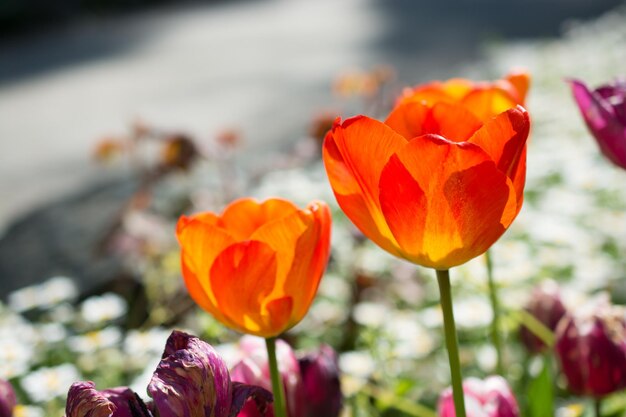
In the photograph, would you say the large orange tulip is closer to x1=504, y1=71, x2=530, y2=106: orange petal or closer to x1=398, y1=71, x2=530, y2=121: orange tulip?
x1=398, y1=71, x2=530, y2=121: orange tulip

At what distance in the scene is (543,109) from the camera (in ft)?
11.7

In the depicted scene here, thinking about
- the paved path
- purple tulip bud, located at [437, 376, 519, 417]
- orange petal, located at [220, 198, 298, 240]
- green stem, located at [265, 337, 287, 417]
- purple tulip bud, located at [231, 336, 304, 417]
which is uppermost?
orange petal, located at [220, 198, 298, 240]

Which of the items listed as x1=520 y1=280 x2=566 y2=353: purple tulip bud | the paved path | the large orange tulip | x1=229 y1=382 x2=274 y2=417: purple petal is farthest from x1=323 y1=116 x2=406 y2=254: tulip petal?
the paved path

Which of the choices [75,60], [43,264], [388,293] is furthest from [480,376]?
[75,60]

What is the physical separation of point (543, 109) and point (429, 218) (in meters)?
3.12

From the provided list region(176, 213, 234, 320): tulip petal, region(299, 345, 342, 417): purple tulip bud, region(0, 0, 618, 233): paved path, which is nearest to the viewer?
region(176, 213, 234, 320): tulip petal

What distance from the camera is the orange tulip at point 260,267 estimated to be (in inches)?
23.9

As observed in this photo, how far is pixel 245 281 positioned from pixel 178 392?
0.12 metres

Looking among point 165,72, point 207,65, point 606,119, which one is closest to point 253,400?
point 606,119

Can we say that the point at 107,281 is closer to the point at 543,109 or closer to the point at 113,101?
the point at 543,109

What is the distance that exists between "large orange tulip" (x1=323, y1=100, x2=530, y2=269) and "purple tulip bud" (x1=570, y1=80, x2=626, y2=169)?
14 cm

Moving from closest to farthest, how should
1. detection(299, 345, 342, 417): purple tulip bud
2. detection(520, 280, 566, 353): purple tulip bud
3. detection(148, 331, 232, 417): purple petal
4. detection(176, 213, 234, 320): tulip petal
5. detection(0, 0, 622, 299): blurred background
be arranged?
detection(148, 331, 232, 417): purple petal < detection(176, 213, 234, 320): tulip petal < detection(299, 345, 342, 417): purple tulip bud < detection(520, 280, 566, 353): purple tulip bud < detection(0, 0, 622, 299): blurred background

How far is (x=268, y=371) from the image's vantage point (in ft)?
2.26

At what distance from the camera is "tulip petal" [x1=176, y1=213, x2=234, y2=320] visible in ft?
2.01
